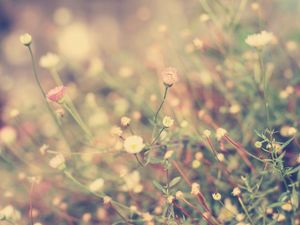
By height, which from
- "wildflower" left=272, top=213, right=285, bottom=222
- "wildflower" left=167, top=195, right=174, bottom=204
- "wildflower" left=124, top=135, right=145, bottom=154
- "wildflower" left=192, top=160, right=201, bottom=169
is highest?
"wildflower" left=124, top=135, right=145, bottom=154

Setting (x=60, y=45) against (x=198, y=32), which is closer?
(x=198, y=32)

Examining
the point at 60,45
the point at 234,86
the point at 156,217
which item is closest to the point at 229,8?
the point at 234,86

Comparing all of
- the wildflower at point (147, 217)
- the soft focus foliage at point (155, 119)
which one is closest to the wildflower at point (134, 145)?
the soft focus foliage at point (155, 119)

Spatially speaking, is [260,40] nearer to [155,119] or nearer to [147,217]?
[155,119]

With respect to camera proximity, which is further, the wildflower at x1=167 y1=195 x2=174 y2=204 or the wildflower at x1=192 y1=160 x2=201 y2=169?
the wildflower at x1=192 y1=160 x2=201 y2=169

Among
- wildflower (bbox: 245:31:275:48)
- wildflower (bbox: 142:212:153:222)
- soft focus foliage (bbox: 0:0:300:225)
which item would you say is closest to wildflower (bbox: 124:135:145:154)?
soft focus foliage (bbox: 0:0:300:225)

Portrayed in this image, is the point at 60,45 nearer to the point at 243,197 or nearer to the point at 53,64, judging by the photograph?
the point at 53,64

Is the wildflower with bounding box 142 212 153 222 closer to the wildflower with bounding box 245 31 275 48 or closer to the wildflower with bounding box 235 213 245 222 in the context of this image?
the wildflower with bounding box 235 213 245 222

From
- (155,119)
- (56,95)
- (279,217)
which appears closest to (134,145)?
(155,119)
